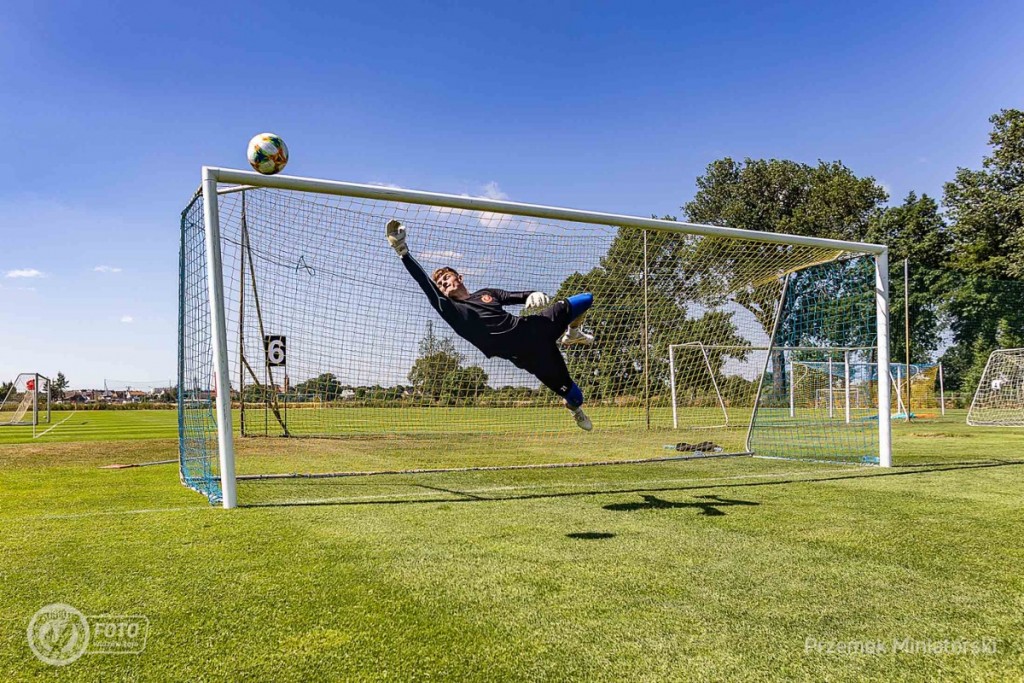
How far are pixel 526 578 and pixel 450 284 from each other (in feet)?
13.8

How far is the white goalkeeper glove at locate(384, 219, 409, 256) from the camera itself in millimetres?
7441

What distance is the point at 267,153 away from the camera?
6.21 m

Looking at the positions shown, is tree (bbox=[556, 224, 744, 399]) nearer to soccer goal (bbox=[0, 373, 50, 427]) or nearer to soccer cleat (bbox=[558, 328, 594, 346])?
soccer cleat (bbox=[558, 328, 594, 346])

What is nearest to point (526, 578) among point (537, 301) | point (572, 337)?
point (537, 301)

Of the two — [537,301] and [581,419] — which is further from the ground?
[537,301]

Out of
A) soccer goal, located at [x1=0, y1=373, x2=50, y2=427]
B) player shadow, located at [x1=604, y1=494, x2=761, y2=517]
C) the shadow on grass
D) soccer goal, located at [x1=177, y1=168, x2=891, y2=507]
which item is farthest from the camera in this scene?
soccer goal, located at [x1=0, y1=373, x2=50, y2=427]

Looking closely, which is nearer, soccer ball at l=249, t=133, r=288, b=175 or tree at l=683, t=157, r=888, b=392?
soccer ball at l=249, t=133, r=288, b=175

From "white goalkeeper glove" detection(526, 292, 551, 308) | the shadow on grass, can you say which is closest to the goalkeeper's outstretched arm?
"white goalkeeper glove" detection(526, 292, 551, 308)

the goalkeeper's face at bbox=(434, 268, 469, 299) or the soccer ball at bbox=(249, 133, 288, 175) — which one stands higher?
the soccer ball at bbox=(249, 133, 288, 175)

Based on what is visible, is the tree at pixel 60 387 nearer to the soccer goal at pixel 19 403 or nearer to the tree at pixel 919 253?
the soccer goal at pixel 19 403

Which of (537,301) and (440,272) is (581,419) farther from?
(440,272)

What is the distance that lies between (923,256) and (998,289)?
4.35 meters

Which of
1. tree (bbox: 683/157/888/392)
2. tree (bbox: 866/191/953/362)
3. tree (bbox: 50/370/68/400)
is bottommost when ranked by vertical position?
tree (bbox: 50/370/68/400)

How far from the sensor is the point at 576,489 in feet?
24.0
